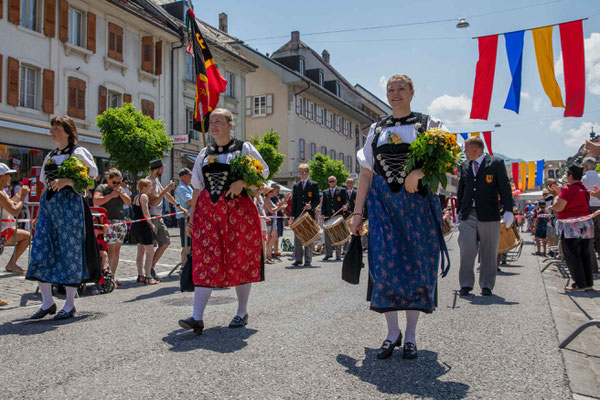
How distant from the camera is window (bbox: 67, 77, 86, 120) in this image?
914 inches

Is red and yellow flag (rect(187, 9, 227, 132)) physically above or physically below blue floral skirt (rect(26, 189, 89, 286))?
above

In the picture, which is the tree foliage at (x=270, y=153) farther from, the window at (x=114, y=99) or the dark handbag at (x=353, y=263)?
the dark handbag at (x=353, y=263)

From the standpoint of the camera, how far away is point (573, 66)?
10.6m

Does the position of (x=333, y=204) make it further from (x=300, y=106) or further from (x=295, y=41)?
(x=295, y=41)

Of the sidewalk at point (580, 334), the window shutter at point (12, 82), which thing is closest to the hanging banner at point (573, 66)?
the sidewalk at point (580, 334)

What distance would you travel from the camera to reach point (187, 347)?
4.09 meters

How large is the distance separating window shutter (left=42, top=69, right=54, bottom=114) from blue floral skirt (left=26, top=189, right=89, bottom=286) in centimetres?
1859

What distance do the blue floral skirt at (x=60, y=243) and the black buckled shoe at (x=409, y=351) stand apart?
324 centimetres

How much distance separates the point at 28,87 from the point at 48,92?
29.3 inches

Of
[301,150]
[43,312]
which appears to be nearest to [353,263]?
[43,312]

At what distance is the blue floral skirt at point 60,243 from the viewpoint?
17.3 ft

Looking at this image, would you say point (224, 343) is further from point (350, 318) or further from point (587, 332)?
point (587, 332)

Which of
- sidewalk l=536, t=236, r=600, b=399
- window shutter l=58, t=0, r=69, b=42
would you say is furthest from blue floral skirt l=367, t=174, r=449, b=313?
window shutter l=58, t=0, r=69, b=42

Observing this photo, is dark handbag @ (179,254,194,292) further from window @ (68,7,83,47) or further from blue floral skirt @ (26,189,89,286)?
window @ (68,7,83,47)
